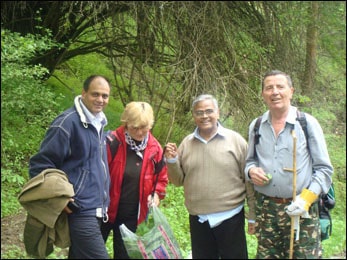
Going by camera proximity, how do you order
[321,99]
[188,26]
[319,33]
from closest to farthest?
Answer: 1. [188,26]
2. [319,33]
3. [321,99]

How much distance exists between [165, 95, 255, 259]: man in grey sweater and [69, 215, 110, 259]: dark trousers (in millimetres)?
764

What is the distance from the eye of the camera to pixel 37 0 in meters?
8.45

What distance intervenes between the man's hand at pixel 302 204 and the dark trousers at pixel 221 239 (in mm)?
556

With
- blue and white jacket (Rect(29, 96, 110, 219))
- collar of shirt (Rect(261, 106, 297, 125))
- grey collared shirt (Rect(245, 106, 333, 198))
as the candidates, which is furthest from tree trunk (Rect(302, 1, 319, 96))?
blue and white jacket (Rect(29, 96, 110, 219))

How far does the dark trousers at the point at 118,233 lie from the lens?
12.6ft

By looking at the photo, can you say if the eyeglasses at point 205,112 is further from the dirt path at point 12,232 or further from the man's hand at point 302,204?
the dirt path at point 12,232

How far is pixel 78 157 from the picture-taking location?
3.45 metres

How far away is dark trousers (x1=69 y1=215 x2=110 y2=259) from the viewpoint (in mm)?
3445

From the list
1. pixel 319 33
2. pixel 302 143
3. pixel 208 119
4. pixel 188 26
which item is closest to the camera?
pixel 302 143

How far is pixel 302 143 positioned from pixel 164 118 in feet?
18.0

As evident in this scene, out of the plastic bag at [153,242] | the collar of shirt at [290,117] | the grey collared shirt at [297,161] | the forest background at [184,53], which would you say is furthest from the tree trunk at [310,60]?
the plastic bag at [153,242]

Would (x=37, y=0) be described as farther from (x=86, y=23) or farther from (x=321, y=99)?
(x=321, y=99)

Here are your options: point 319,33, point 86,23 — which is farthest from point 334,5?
point 86,23

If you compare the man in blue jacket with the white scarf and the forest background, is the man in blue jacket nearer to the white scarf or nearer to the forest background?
the white scarf
